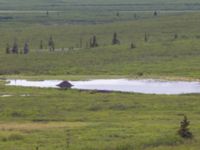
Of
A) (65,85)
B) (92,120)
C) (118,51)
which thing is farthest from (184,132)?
(118,51)

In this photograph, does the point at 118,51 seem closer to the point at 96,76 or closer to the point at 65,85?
the point at 96,76

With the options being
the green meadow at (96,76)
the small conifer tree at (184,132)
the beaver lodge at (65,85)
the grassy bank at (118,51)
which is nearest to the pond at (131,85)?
the beaver lodge at (65,85)

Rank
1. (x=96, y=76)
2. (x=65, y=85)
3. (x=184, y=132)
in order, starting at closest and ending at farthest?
1. (x=184, y=132)
2. (x=65, y=85)
3. (x=96, y=76)

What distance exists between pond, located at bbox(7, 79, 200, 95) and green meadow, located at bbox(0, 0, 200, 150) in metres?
1.90

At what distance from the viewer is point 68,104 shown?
50625mm

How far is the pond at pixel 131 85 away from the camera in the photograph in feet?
194

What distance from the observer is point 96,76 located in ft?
228

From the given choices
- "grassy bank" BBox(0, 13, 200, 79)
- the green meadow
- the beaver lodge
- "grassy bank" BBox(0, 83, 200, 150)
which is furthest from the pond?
"grassy bank" BBox(0, 13, 200, 79)

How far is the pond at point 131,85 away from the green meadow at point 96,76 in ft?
6.25

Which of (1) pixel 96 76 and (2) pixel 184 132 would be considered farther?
A: (1) pixel 96 76

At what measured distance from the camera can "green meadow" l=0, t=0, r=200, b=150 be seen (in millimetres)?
38403

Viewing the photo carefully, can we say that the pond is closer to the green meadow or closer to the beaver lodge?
the beaver lodge

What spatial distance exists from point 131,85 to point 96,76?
6864 mm

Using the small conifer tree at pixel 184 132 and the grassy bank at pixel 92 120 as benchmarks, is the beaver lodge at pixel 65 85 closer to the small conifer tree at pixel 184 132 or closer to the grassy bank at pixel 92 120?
the grassy bank at pixel 92 120
